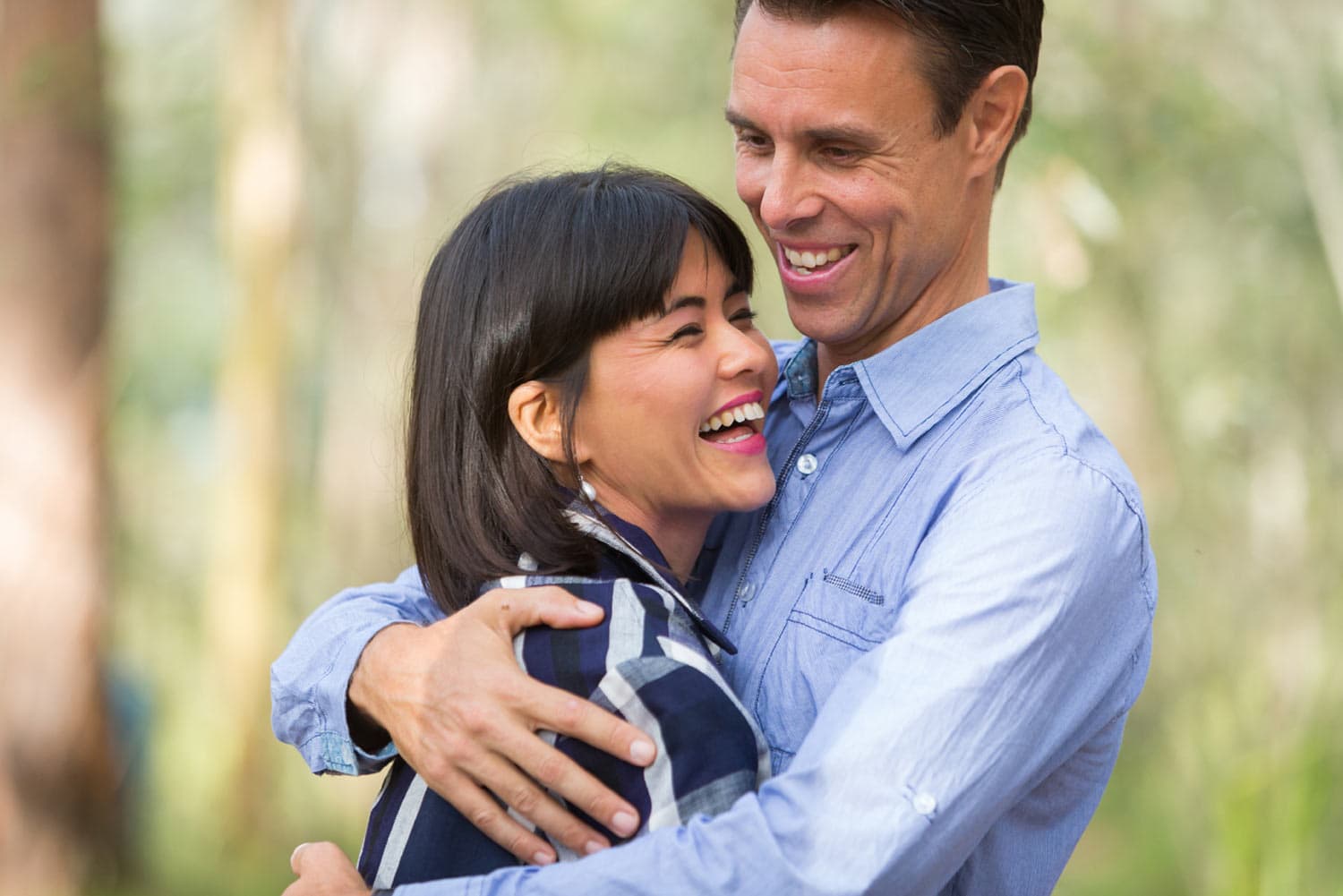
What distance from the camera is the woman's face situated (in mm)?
1933

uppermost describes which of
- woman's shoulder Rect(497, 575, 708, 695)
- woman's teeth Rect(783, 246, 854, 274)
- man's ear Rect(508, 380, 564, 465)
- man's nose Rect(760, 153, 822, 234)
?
man's nose Rect(760, 153, 822, 234)

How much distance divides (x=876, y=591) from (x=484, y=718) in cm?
52

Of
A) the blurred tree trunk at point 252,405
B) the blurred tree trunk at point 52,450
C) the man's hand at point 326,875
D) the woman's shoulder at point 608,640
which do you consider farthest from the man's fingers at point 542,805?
the blurred tree trunk at point 252,405

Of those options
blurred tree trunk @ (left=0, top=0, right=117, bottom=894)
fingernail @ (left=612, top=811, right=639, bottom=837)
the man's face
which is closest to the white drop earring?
the man's face

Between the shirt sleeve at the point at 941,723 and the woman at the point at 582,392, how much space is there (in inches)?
14.0

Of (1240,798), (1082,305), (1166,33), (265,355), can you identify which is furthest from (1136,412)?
(265,355)

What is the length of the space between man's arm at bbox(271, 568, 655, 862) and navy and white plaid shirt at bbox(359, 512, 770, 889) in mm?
28

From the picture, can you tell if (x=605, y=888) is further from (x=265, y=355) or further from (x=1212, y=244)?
(x=1212, y=244)

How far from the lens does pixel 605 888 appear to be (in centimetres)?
146

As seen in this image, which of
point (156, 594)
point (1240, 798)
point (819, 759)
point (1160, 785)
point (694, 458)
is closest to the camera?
point (819, 759)

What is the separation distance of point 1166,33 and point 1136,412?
6.88 feet

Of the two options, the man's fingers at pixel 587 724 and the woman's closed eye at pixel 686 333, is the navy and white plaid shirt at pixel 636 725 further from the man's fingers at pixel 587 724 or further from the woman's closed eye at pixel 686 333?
the woman's closed eye at pixel 686 333

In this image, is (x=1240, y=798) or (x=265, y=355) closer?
(x=1240, y=798)

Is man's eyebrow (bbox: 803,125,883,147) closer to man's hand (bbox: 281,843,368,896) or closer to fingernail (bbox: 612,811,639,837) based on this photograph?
fingernail (bbox: 612,811,639,837)
